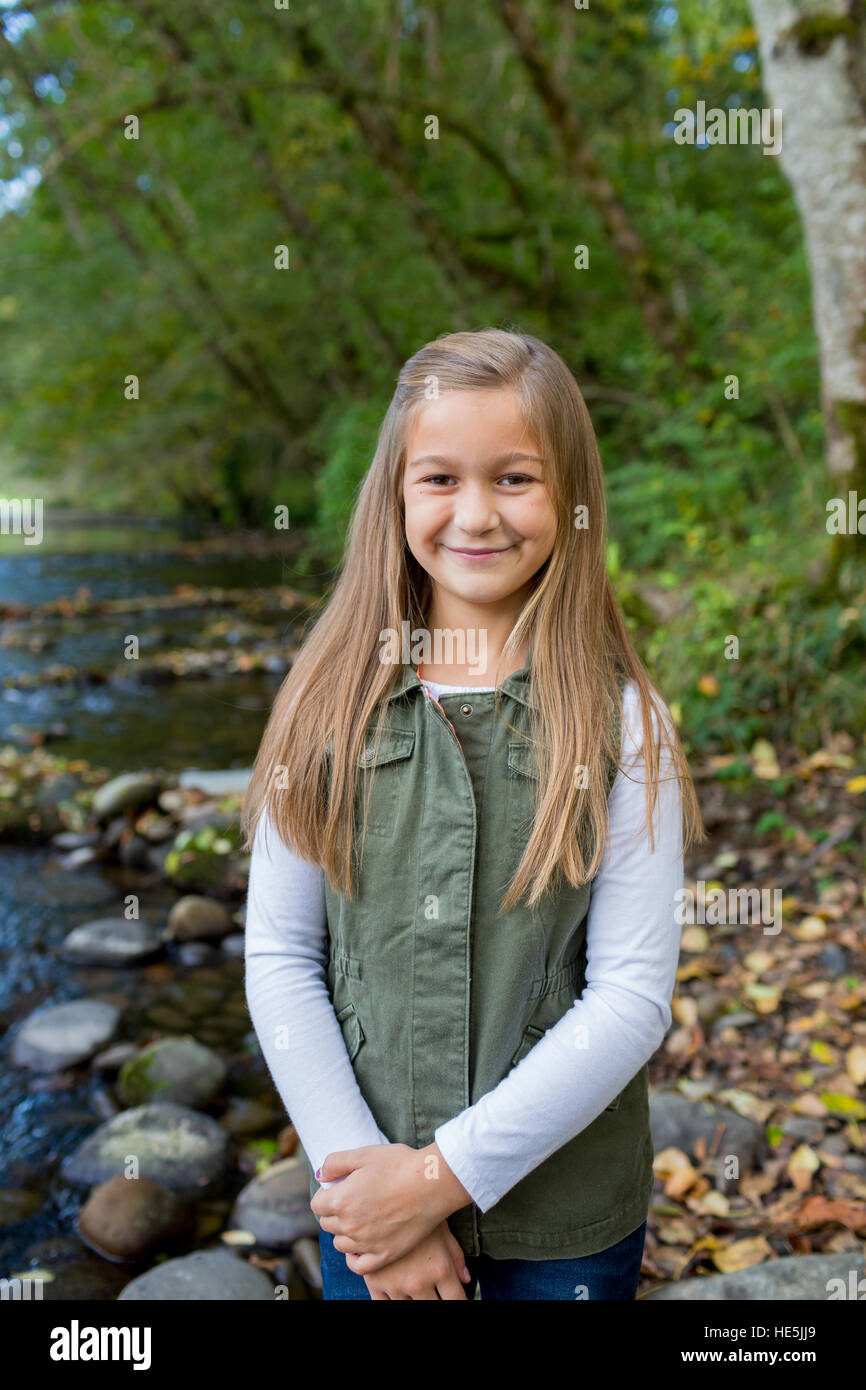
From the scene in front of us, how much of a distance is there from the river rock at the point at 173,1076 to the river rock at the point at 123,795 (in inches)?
96.7

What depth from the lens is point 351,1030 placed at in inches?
57.1

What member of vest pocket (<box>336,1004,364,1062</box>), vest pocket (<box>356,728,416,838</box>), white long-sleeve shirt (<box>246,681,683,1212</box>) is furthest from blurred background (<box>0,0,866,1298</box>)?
vest pocket (<box>336,1004,364,1062</box>)

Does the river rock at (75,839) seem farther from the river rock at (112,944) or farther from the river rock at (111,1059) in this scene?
the river rock at (111,1059)

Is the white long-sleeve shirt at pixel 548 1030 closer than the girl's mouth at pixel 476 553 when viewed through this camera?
Yes

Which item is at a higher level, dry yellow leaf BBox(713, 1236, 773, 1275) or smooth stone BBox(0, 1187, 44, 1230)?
dry yellow leaf BBox(713, 1236, 773, 1275)

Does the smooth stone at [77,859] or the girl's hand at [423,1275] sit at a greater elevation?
the girl's hand at [423,1275]

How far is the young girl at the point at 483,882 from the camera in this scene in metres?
1.33

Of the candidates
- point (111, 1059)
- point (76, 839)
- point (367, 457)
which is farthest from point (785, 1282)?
point (76, 839)

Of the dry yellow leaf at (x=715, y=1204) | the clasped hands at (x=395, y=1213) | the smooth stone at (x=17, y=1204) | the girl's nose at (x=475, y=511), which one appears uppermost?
the girl's nose at (x=475, y=511)

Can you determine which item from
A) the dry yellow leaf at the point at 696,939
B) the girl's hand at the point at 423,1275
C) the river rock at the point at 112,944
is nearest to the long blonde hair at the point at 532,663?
the girl's hand at the point at 423,1275

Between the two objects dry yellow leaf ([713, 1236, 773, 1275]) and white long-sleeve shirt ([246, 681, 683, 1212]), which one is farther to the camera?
dry yellow leaf ([713, 1236, 773, 1275])

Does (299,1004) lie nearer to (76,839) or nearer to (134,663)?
(76,839)

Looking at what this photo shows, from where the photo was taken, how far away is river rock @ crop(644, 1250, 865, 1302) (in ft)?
6.17

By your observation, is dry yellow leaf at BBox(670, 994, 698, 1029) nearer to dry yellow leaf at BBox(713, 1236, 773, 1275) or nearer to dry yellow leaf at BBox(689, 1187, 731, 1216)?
dry yellow leaf at BBox(689, 1187, 731, 1216)
